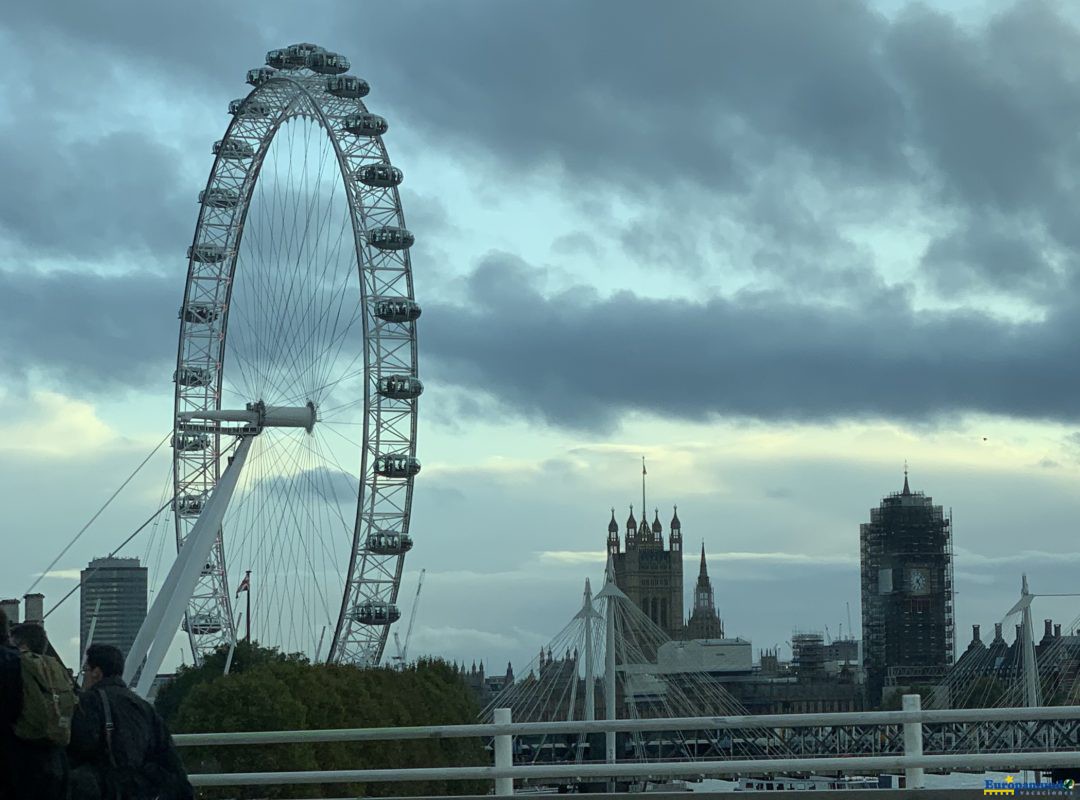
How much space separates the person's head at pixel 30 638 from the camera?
999cm

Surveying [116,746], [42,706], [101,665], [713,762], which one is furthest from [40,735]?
[713,762]

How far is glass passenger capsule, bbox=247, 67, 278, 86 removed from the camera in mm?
58906

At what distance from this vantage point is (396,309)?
56969mm

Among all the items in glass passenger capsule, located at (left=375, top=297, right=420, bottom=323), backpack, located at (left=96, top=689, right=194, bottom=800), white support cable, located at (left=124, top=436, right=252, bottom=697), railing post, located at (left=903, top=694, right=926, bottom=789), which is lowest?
backpack, located at (left=96, top=689, right=194, bottom=800)

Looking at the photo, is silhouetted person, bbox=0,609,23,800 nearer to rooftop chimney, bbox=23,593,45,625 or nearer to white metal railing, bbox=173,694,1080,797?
white metal railing, bbox=173,694,1080,797

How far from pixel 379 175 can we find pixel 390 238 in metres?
1.93

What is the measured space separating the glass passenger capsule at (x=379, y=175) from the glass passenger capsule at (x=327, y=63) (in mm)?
3660

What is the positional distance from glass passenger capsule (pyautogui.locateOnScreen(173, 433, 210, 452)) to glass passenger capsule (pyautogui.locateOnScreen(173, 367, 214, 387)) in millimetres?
1730

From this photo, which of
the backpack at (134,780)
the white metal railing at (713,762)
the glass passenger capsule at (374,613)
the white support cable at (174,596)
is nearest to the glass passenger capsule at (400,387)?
the glass passenger capsule at (374,613)

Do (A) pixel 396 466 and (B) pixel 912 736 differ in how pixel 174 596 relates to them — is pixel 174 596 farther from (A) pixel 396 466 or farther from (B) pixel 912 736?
(B) pixel 912 736

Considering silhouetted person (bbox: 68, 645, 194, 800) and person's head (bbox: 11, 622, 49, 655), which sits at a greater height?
person's head (bbox: 11, 622, 49, 655)

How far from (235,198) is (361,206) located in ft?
26.5

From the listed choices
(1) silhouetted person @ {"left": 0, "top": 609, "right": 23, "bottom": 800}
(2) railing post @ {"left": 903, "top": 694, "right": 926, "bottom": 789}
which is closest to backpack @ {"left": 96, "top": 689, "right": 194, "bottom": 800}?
(1) silhouetted person @ {"left": 0, "top": 609, "right": 23, "bottom": 800}

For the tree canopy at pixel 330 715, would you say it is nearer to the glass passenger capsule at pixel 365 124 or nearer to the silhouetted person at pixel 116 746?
the glass passenger capsule at pixel 365 124
